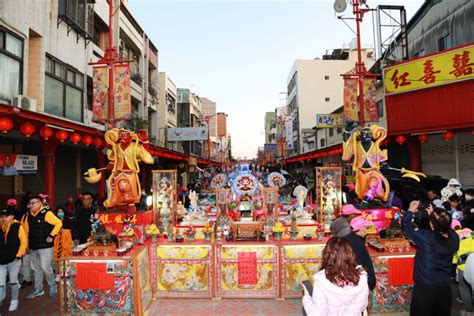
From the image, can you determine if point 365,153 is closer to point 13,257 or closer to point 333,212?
point 333,212

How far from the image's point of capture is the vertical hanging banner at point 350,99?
1352 centimetres

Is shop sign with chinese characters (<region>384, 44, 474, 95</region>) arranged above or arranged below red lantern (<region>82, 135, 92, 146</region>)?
above

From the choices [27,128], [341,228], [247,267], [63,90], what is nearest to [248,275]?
[247,267]

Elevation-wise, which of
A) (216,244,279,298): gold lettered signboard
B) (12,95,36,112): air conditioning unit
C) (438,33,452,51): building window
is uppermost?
(438,33,452,51): building window

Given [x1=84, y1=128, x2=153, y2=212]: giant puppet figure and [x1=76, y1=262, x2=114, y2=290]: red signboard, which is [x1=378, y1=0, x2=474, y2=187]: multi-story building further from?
[x1=76, y1=262, x2=114, y2=290]: red signboard

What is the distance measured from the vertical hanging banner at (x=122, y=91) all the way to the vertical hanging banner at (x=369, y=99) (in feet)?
33.1

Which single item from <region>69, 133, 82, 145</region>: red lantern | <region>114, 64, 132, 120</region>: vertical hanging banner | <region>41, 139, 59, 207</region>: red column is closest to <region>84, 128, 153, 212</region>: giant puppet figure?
<region>69, 133, 82, 145</region>: red lantern

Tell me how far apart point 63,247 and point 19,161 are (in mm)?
4102

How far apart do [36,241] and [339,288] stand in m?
6.22

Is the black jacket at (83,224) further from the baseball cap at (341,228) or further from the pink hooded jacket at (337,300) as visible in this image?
the pink hooded jacket at (337,300)

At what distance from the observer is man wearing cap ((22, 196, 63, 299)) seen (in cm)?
634

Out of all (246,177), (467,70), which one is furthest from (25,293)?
(467,70)

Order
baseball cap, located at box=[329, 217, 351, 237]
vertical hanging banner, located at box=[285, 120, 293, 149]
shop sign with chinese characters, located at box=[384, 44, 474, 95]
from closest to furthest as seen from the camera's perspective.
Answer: baseball cap, located at box=[329, 217, 351, 237] → shop sign with chinese characters, located at box=[384, 44, 474, 95] → vertical hanging banner, located at box=[285, 120, 293, 149]

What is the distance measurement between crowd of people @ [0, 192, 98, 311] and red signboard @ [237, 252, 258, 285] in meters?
3.84
